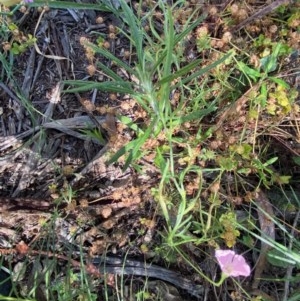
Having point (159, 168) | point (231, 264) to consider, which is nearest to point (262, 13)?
point (159, 168)

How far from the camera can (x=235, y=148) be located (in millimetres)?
1509

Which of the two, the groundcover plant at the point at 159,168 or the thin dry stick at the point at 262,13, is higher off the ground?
the thin dry stick at the point at 262,13

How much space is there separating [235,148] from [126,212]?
401 millimetres

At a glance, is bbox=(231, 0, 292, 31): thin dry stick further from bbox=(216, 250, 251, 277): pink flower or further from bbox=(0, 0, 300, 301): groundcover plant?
bbox=(216, 250, 251, 277): pink flower

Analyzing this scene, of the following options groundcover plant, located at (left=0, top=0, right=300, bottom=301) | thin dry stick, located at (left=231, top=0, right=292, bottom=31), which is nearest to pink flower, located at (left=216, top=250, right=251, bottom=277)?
groundcover plant, located at (left=0, top=0, right=300, bottom=301)

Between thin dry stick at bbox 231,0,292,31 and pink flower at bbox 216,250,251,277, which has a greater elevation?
thin dry stick at bbox 231,0,292,31

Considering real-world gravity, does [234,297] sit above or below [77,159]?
below

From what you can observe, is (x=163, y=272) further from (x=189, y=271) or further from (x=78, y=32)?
(x=78, y=32)

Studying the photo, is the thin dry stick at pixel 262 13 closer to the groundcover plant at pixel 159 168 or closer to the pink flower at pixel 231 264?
the groundcover plant at pixel 159 168

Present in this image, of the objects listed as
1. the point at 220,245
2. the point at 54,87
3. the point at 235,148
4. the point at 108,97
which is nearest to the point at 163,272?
the point at 220,245

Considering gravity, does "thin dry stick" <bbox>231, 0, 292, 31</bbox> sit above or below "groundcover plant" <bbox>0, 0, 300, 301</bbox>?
above

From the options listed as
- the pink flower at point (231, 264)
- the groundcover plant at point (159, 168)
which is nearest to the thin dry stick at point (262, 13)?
the groundcover plant at point (159, 168)

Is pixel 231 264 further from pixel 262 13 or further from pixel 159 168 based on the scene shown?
pixel 262 13

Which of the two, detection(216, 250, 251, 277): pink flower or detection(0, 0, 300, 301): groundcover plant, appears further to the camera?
detection(0, 0, 300, 301): groundcover plant
